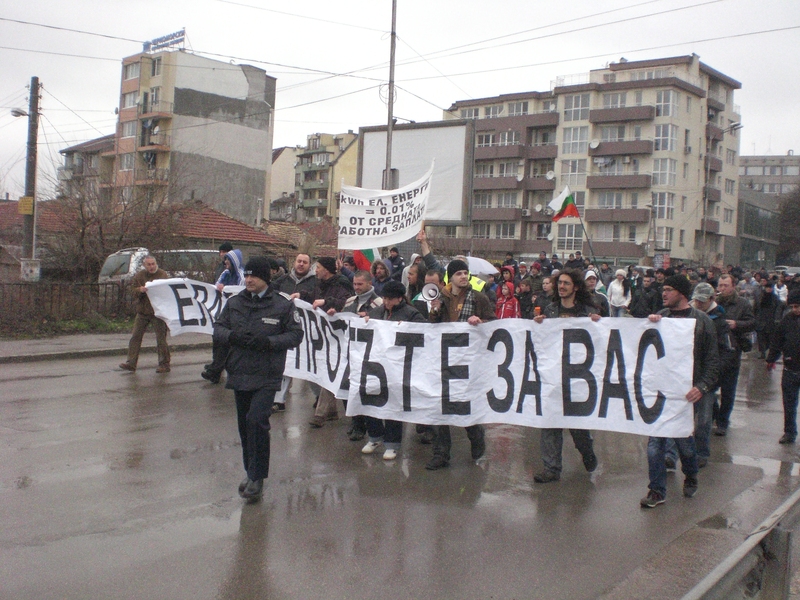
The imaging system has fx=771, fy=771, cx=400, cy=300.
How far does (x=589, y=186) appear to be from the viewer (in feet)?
247

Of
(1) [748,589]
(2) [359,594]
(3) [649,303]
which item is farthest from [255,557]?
(3) [649,303]

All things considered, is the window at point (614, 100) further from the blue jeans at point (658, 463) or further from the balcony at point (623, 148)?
the blue jeans at point (658, 463)

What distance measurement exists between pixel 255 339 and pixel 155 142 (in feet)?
200

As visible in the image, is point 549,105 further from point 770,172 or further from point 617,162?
point 770,172

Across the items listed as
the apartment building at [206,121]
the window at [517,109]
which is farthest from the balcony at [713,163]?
the apartment building at [206,121]

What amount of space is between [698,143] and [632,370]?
75460 millimetres

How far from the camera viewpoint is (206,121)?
61.3 meters

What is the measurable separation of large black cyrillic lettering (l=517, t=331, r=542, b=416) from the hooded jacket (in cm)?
562

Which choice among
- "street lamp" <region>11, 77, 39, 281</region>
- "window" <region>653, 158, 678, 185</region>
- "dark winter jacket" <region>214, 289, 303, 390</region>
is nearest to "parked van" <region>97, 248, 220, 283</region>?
"street lamp" <region>11, 77, 39, 281</region>

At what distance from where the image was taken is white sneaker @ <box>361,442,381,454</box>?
7555mm

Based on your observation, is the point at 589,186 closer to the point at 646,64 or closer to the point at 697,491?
the point at 646,64

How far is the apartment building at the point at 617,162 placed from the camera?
72000 mm

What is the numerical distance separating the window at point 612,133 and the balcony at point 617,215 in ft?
21.8

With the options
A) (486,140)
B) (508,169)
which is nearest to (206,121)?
(486,140)
